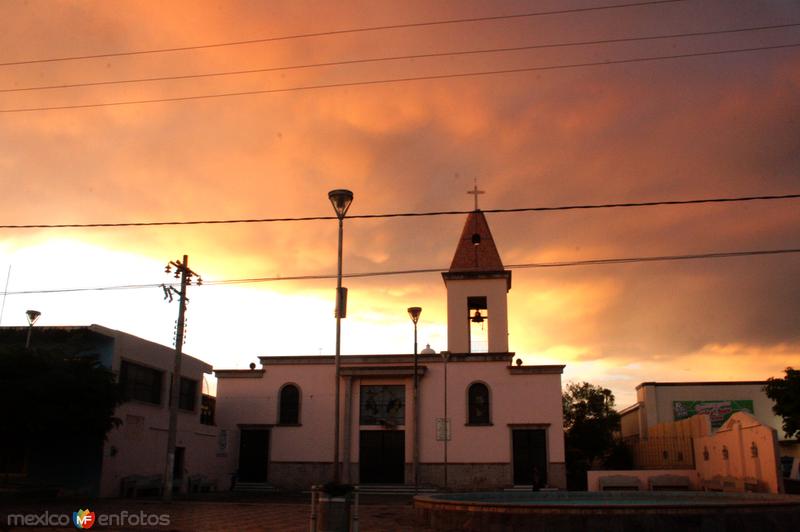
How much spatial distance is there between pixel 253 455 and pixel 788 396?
30068 mm

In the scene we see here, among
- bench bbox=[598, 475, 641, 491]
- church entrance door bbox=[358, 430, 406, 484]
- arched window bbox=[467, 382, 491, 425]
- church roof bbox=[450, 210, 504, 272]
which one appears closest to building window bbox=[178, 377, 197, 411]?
church entrance door bbox=[358, 430, 406, 484]

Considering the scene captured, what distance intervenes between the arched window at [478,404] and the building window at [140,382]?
1590 centimetres

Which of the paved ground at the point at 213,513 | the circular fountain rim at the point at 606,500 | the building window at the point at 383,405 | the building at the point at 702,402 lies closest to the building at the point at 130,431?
the paved ground at the point at 213,513

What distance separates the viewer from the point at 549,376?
37062 millimetres

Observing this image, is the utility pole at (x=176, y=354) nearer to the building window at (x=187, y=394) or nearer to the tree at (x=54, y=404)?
the tree at (x=54, y=404)

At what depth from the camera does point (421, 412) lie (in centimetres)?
3750

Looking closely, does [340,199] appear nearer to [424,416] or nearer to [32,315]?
[32,315]

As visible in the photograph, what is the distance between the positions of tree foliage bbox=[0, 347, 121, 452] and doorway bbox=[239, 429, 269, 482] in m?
12.8

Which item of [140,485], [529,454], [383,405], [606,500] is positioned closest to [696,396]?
[529,454]

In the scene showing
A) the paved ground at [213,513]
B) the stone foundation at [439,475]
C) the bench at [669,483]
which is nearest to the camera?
the paved ground at [213,513]

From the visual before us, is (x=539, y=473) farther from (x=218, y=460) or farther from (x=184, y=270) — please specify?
(x=184, y=270)

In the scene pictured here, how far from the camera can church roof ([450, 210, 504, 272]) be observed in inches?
1545

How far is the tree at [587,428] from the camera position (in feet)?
172

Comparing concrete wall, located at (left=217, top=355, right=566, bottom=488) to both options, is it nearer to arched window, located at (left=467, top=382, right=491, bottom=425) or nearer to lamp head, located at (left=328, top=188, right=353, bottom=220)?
arched window, located at (left=467, top=382, right=491, bottom=425)
